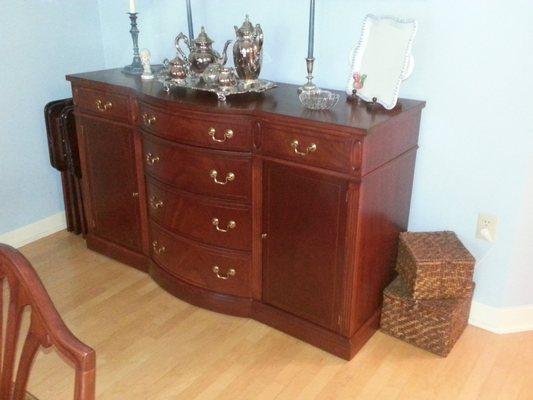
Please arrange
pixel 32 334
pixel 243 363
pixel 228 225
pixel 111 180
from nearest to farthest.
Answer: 1. pixel 32 334
2. pixel 243 363
3. pixel 228 225
4. pixel 111 180

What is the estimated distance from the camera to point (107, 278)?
8.60 feet

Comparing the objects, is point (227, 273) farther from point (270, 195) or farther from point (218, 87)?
point (218, 87)

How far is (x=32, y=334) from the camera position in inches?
35.0

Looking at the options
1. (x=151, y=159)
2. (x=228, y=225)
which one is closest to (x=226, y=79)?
(x=151, y=159)

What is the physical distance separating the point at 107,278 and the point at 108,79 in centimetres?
97

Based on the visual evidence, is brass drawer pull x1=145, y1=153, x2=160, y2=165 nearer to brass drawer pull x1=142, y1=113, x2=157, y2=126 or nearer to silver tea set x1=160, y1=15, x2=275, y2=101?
brass drawer pull x1=142, y1=113, x2=157, y2=126

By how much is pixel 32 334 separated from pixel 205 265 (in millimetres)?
1394

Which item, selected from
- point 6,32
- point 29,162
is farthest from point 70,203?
point 6,32

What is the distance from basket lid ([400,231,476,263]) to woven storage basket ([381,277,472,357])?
0.17 m

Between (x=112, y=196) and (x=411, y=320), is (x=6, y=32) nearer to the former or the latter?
(x=112, y=196)

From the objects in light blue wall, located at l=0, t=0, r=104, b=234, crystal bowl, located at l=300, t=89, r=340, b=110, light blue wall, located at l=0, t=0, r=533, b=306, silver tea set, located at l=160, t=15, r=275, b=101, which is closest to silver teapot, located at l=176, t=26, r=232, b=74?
silver tea set, located at l=160, t=15, r=275, b=101

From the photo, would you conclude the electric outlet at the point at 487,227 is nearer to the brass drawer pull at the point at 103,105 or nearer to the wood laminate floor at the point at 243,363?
the wood laminate floor at the point at 243,363

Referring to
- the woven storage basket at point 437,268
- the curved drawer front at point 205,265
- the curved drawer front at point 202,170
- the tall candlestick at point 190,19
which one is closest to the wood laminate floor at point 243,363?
the curved drawer front at point 205,265

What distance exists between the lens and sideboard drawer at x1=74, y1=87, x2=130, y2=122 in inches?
94.2
